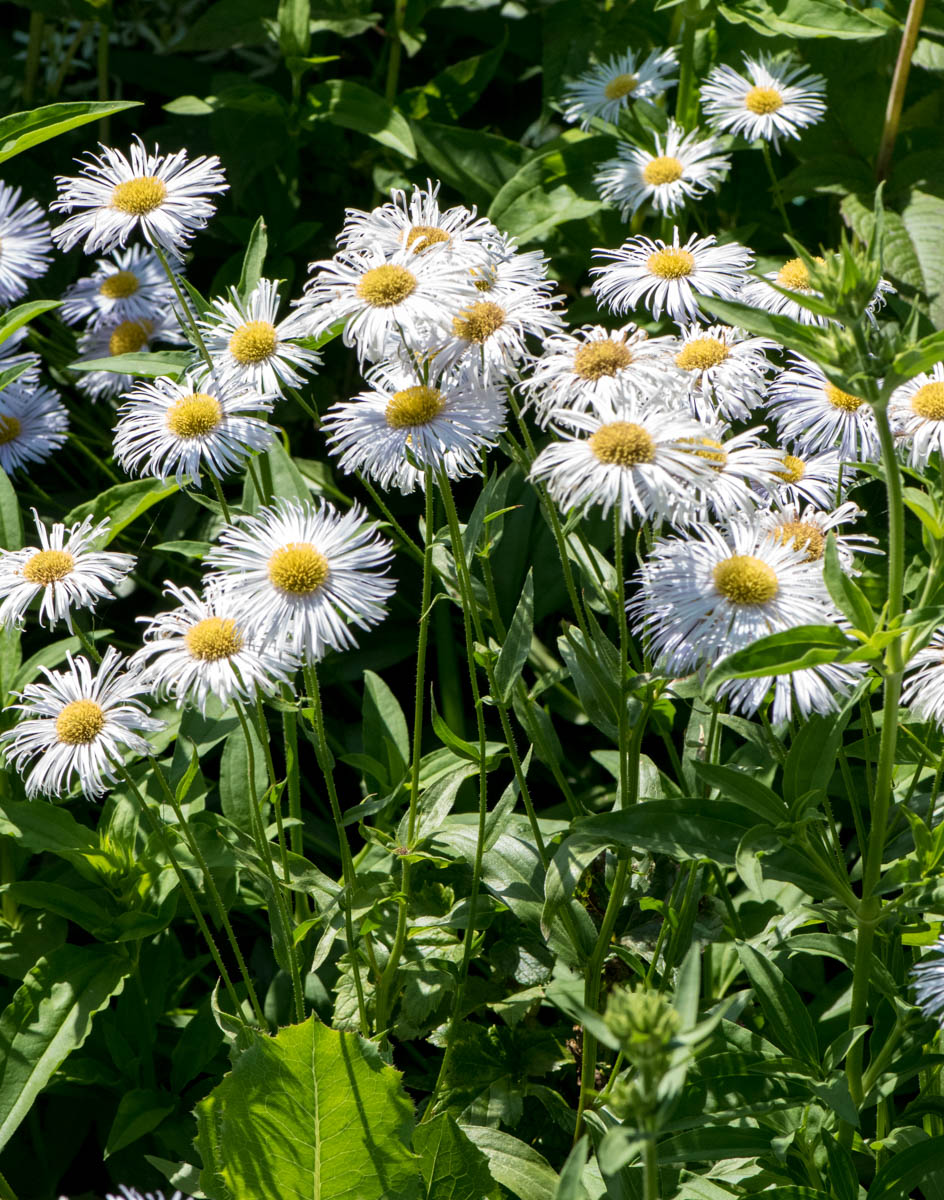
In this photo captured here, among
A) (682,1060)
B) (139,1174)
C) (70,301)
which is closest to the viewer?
(682,1060)

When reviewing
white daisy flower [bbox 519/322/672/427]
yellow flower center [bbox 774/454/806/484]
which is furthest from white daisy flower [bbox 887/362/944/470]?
white daisy flower [bbox 519/322/672/427]

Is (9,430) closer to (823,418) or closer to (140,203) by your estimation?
(140,203)

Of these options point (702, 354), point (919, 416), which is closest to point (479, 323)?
point (702, 354)

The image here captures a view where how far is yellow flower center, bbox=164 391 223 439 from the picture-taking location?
55.7 inches

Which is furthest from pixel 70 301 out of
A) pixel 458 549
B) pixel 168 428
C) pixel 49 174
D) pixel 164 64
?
pixel 458 549

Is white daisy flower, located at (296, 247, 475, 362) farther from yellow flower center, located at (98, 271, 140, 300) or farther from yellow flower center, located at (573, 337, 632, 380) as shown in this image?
yellow flower center, located at (98, 271, 140, 300)

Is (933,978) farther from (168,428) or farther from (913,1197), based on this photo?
(168,428)

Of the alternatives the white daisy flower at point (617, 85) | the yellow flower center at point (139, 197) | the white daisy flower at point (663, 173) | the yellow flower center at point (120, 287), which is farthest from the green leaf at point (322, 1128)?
the white daisy flower at point (617, 85)

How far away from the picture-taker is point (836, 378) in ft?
3.06

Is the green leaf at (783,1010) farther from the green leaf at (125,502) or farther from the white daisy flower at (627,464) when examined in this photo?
the green leaf at (125,502)

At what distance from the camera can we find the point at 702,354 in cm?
136

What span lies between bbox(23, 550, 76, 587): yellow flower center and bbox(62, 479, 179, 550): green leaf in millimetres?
138

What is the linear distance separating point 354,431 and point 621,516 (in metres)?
0.38

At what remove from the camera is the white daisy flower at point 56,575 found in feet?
4.58
